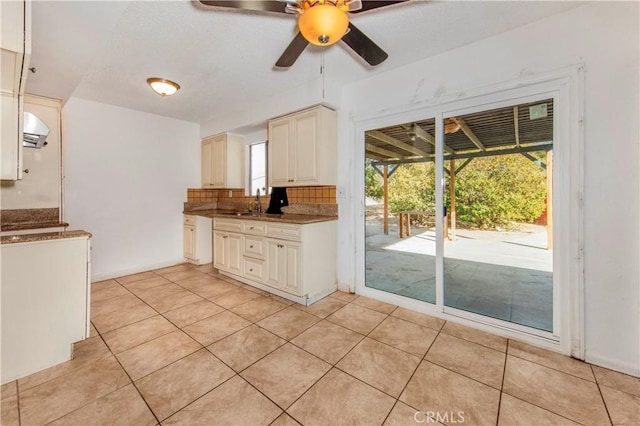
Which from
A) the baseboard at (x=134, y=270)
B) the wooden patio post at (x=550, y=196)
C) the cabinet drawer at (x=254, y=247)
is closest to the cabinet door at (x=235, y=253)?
the cabinet drawer at (x=254, y=247)

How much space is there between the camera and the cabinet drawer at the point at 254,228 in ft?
10.1

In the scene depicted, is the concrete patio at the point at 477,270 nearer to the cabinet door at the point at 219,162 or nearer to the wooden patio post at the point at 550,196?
the wooden patio post at the point at 550,196

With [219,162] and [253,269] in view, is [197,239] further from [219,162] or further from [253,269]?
[253,269]

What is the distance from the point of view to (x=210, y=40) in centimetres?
221

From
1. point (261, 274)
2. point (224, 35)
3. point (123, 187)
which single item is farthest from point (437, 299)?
point (123, 187)

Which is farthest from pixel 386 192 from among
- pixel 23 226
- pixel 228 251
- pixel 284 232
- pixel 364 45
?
pixel 23 226

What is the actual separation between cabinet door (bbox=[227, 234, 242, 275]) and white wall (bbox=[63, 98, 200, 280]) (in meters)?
1.56

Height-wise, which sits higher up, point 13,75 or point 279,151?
point 13,75

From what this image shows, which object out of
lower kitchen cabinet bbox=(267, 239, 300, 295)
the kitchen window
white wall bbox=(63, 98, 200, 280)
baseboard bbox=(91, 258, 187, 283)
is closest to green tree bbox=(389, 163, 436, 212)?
lower kitchen cabinet bbox=(267, 239, 300, 295)

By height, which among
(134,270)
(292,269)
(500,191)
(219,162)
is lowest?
(134,270)

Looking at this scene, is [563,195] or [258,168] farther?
[258,168]

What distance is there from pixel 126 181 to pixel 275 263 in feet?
9.14

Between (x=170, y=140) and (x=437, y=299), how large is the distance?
4.60 meters

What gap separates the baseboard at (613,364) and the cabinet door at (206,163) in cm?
494
